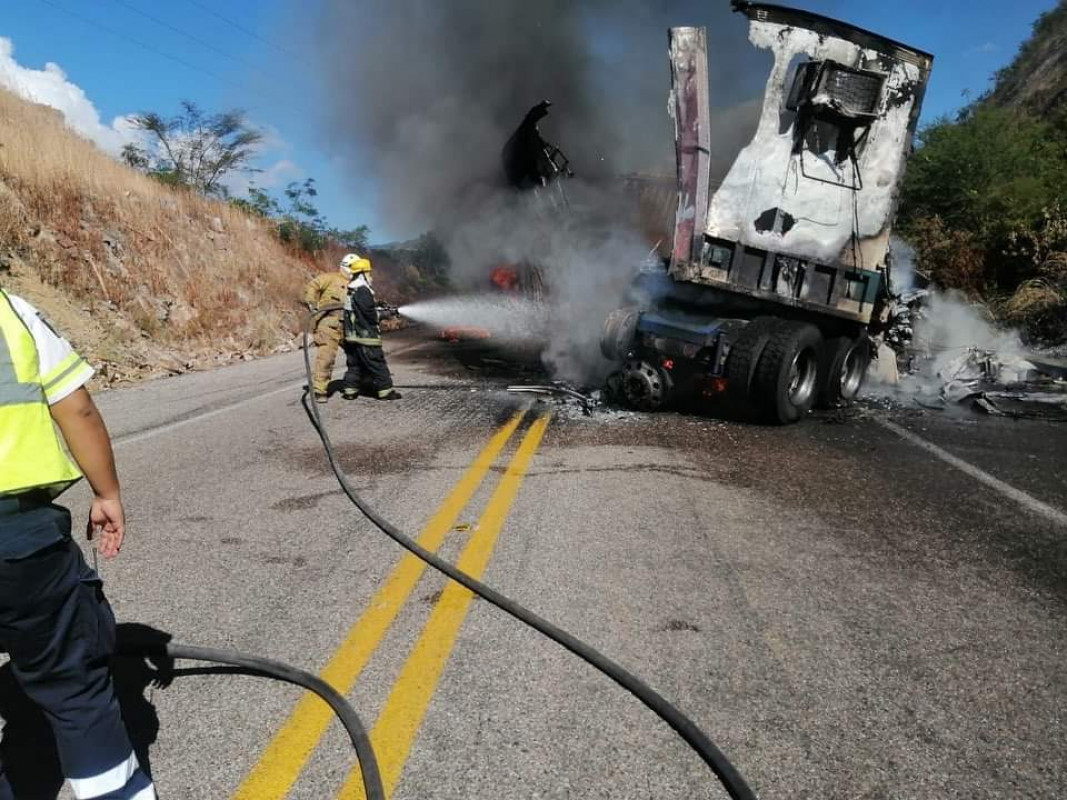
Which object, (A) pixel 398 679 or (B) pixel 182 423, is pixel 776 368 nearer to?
(A) pixel 398 679

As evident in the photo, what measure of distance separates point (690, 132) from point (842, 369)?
2961 millimetres

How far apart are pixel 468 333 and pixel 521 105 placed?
466 cm

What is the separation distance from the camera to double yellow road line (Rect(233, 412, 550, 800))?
2062 millimetres

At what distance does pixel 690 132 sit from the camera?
654 cm

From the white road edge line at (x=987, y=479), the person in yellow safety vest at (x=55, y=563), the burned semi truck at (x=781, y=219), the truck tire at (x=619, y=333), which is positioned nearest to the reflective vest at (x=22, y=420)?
the person in yellow safety vest at (x=55, y=563)

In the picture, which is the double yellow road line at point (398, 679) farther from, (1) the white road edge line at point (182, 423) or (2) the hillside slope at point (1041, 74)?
(2) the hillside slope at point (1041, 74)

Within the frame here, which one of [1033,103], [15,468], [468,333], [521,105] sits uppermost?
[1033,103]

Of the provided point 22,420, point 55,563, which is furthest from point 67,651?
point 22,420

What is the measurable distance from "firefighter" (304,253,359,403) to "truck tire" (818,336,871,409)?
16.8ft

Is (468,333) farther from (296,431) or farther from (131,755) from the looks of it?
(131,755)

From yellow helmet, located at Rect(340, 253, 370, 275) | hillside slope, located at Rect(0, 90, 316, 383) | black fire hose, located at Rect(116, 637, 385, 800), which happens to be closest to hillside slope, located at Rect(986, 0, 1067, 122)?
yellow helmet, located at Rect(340, 253, 370, 275)

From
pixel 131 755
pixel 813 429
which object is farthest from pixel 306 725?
pixel 813 429

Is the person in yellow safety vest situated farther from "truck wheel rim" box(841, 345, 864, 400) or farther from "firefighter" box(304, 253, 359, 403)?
"truck wheel rim" box(841, 345, 864, 400)

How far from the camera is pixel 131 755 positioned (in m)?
1.84
